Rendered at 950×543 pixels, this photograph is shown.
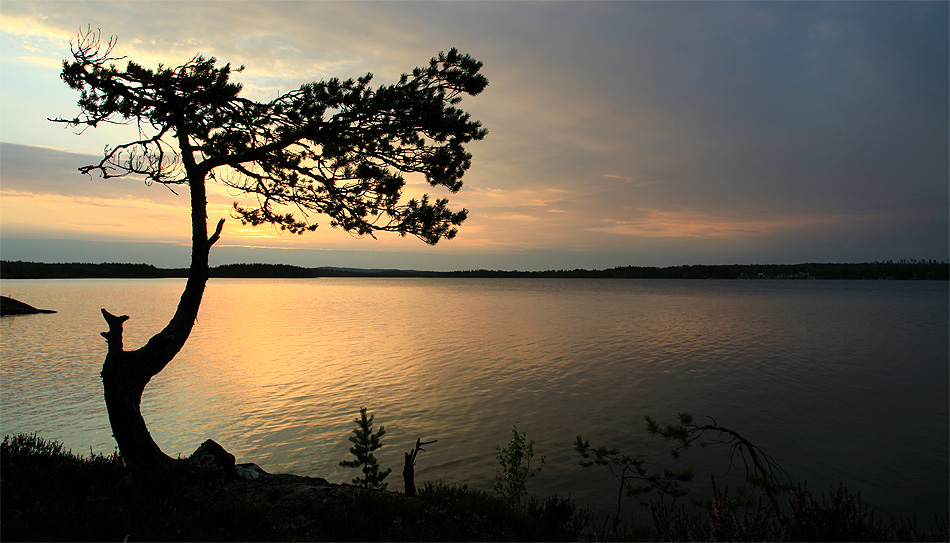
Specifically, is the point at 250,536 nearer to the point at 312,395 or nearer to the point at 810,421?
the point at 312,395

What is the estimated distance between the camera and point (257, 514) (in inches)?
252

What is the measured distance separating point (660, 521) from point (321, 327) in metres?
39.0

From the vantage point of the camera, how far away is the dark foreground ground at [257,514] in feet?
18.5

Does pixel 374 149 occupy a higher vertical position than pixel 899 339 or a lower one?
higher

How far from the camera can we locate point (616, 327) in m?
42.1

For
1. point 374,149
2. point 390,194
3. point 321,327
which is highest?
point 374,149

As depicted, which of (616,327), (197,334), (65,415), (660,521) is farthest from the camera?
(616,327)

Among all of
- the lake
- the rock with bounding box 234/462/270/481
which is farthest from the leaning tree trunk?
the lake

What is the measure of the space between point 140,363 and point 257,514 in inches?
137

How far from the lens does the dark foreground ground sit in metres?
5.65

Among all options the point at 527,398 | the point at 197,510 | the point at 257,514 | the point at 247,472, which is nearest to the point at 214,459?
the point at 247,472

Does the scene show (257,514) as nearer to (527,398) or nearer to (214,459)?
(214,459)

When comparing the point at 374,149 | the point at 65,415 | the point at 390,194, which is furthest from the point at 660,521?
the point at 65,415

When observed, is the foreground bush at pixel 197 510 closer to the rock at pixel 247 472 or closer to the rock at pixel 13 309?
the rock at pixel 247 472
